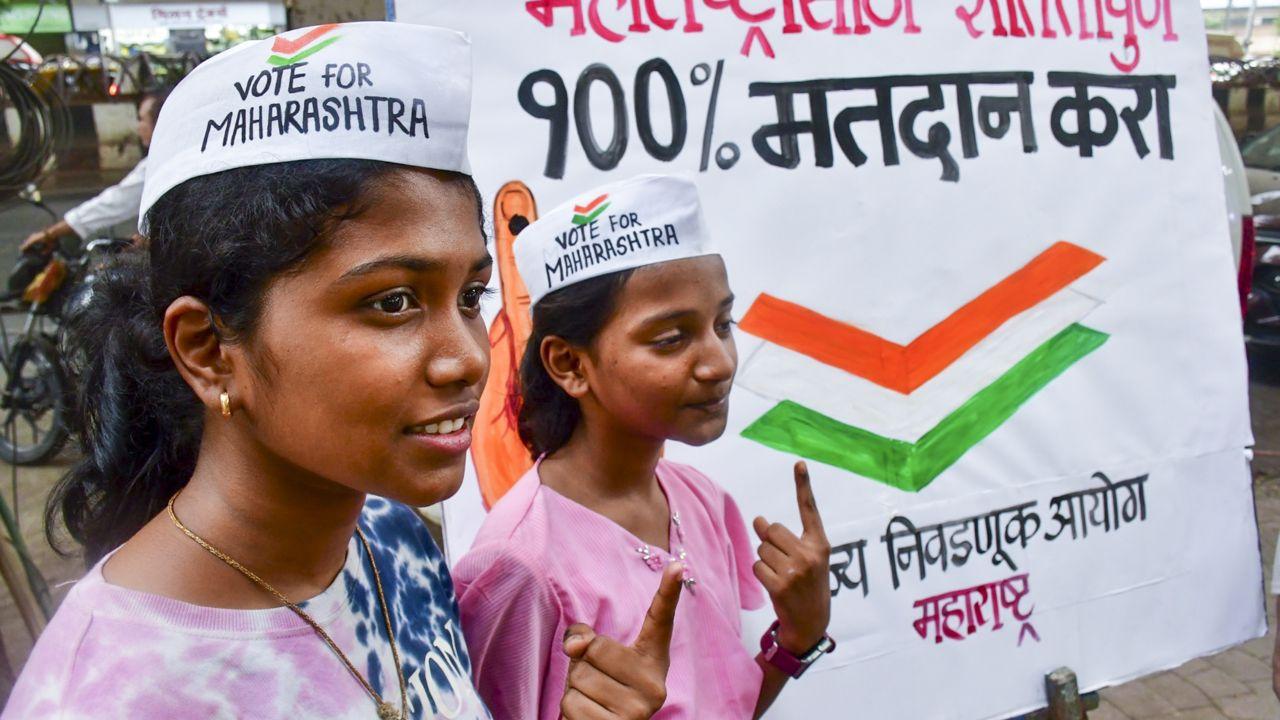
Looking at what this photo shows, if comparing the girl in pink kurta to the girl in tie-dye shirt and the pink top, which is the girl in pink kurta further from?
the girl in tie-dye shirt

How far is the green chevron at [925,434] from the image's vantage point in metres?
2.35

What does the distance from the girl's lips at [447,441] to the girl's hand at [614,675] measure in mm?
229

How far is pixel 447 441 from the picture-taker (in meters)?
0.98

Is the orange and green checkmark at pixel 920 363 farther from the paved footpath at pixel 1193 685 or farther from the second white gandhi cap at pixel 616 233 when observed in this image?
the paved footpath at pixel 1193 685

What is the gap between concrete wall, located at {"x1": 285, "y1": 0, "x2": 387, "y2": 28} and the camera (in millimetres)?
2500

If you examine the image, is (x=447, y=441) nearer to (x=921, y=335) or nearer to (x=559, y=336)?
(x=559, y=336)

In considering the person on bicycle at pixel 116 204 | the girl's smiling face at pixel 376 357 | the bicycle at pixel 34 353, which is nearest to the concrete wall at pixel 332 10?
the girl's smiling face at pixel 376 357

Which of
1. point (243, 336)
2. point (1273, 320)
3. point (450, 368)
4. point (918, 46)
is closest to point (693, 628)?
point (450, 368)

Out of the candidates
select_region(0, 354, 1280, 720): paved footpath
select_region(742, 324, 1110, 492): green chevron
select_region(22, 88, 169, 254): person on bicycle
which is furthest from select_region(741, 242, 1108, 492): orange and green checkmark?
select_region(22, 88, 169, 254): person on bicycle

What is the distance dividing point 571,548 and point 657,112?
3.50 feet

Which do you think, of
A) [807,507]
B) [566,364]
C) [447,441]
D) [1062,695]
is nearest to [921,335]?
[1062,695]

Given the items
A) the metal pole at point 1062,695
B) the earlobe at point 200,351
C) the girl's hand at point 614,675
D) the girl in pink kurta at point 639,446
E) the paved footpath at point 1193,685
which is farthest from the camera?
Result: the paved footpath at point 1193,685

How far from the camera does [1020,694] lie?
2.53 meters

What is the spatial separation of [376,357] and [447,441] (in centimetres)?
10
